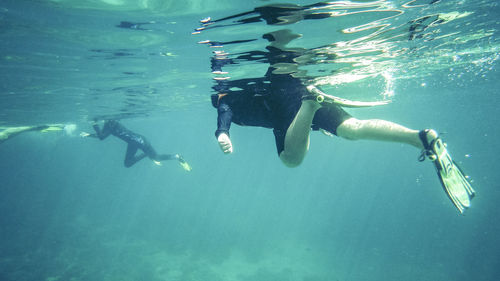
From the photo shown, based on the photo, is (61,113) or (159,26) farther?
(61,113)

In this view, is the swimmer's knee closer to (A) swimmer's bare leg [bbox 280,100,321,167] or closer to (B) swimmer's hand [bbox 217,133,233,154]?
(A) swimmer's bare leg [bbox 280,100,321,167]

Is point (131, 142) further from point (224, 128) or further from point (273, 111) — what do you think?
point (273, 111)

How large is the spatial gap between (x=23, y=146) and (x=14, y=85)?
99.1 ft

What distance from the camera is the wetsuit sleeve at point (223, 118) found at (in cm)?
494

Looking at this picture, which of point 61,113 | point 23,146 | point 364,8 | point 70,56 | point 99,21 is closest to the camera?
point 364,8

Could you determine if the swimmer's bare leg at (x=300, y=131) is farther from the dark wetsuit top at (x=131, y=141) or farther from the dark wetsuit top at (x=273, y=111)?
the dark wetsuit top at (x=131, y=141)

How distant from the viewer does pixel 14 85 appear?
14.3 meters

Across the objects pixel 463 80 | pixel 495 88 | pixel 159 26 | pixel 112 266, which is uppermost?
pixel 495 88

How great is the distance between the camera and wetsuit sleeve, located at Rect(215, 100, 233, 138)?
16.2ft

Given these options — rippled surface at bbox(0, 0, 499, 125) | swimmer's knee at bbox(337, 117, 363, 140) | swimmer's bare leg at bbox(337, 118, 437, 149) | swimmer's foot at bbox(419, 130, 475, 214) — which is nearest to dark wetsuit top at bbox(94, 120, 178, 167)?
rippled surface at bbox(0, 0, 499, 125)

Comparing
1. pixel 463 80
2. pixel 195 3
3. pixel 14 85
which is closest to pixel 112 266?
pixel 14 85

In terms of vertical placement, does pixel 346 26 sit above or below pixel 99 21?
above

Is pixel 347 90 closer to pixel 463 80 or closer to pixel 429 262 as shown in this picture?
pixel 463 80

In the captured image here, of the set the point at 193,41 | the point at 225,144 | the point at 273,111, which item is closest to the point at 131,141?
the point at 193,41
